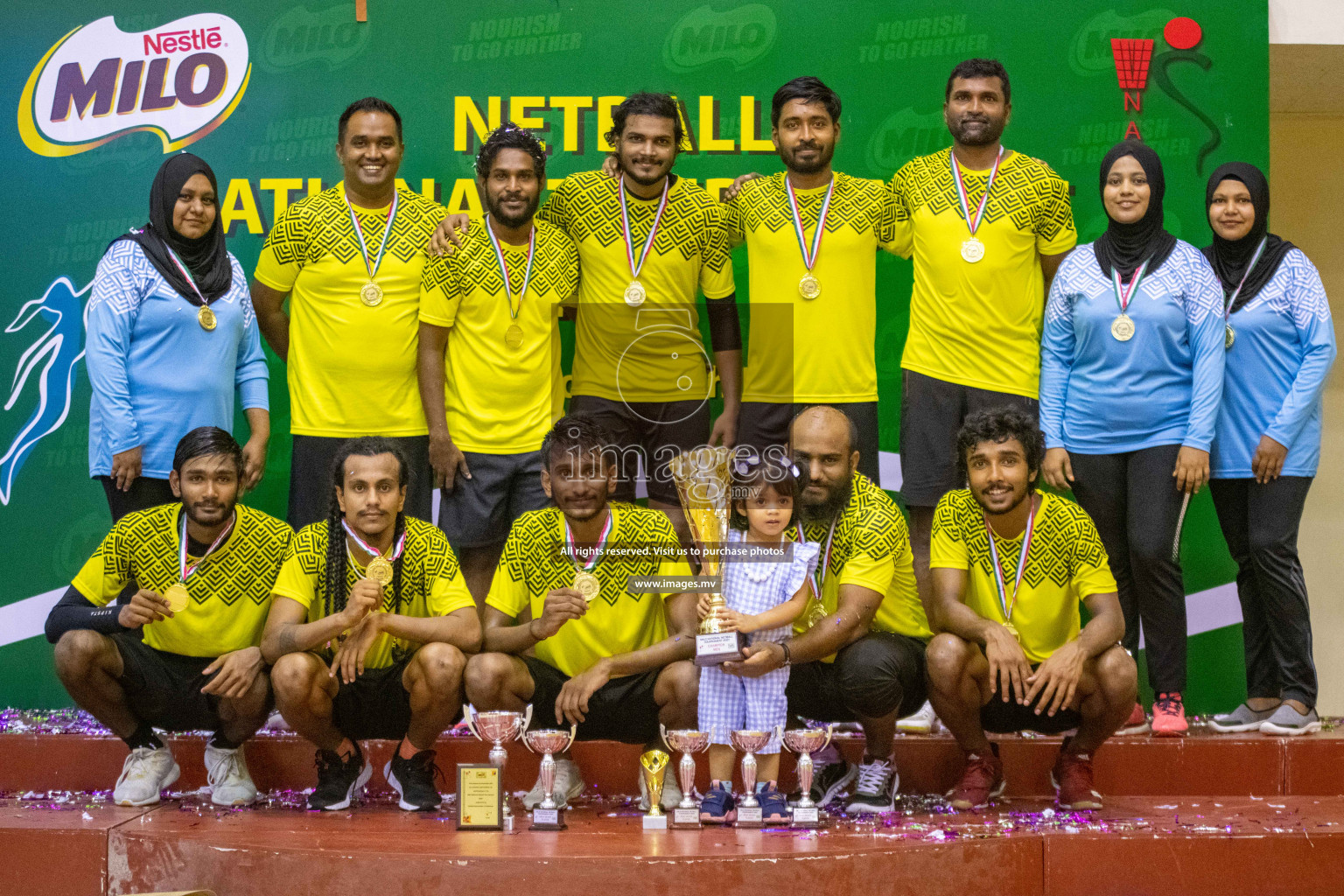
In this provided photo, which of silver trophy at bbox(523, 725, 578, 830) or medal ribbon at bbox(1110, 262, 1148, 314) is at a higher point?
medal ribbon at bbox(1110, 262, 1148, 314)

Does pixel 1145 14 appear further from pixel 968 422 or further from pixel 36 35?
pixel 36 35

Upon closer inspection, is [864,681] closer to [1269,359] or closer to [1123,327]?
[1123,327]

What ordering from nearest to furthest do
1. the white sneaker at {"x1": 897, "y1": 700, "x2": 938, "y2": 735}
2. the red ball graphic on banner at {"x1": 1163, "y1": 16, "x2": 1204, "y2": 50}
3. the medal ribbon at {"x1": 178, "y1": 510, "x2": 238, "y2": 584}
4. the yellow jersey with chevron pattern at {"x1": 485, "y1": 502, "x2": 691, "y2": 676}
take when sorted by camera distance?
the yellow jersey with chevron pattern at {"x1": 485, "y1": 502, "x2": 691, "y2": 676} < the medal ribbon at {"x1": 178, "y1": 510, "x2": 238, "y2": 584} < the white sneaker at {"x1": 897, "y1": 700, "x2": 938, "y2": 735} < the red ball graphic on banner at {"x1": 1163, "y1": 16, "x2": 1204, "y2": 50}

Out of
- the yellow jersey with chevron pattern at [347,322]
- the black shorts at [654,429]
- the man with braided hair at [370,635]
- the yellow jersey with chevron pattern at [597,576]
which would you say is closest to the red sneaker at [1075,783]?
the yellow jersey with chevron pattern at [597,576]

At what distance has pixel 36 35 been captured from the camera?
5.99 metres

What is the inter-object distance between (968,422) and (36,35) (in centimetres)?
444

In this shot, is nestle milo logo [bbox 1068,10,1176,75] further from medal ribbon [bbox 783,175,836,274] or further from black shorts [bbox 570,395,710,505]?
black shorts [bbox 570,395,710,505]

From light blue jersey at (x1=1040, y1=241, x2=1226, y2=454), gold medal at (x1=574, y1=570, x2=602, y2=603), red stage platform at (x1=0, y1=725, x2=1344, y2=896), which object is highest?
light blue jersey at (x1=1040, y1=241, x2=1226, y2=454)

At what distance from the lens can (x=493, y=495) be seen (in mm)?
4789

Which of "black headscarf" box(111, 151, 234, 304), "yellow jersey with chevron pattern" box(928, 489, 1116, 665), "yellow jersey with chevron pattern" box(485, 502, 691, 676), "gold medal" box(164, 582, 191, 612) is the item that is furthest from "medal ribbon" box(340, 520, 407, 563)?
"yellow jersey with chevron pattern" box(928, 489, 1116, 665)

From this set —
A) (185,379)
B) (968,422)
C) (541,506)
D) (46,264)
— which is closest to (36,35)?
(46,264)

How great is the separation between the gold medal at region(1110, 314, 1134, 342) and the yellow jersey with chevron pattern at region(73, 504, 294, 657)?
3002 mm

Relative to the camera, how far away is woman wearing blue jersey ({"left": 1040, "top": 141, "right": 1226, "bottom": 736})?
4.78 meters

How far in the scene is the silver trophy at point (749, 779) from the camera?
3.80m
